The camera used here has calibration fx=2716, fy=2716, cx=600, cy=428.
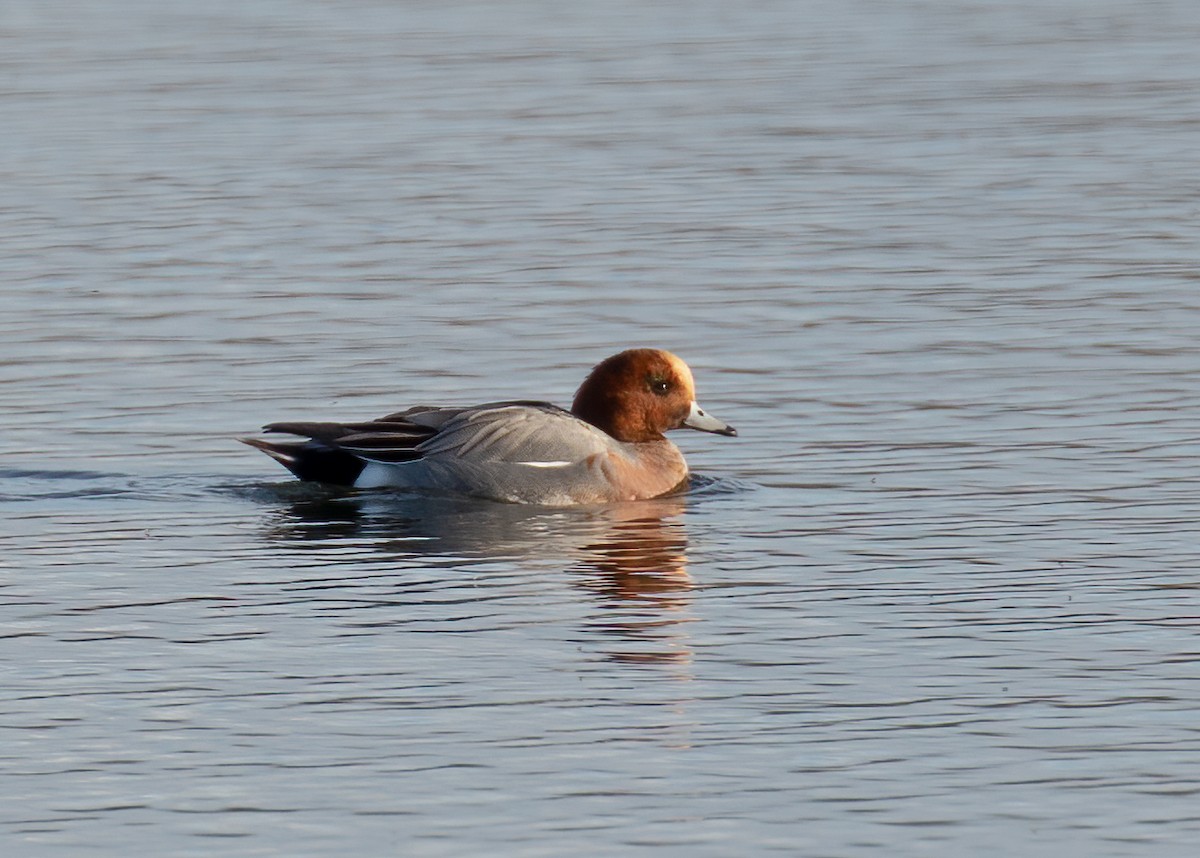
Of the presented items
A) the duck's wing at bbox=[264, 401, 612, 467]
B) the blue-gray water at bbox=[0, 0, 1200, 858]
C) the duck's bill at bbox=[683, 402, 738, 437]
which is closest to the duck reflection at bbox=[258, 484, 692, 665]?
the blue-gray water at bbox=[0, 0, 1200, 858]

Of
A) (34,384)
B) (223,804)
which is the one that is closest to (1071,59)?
(34,384)

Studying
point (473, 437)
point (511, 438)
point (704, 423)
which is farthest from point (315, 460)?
point (704, 423)

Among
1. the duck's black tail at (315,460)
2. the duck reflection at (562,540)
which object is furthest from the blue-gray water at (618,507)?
the duck's black tail at (315,460)

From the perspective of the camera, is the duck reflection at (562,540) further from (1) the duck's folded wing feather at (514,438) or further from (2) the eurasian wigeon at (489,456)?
(1) the duck's folded wing feather at (514,438)

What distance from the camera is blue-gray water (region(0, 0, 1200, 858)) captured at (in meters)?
7.70

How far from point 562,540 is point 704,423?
1622 millimetres

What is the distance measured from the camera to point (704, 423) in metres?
12.9

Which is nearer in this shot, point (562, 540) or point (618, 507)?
point (562, 540)

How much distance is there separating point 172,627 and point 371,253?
368 inches

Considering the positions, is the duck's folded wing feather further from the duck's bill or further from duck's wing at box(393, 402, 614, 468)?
the duck's bill

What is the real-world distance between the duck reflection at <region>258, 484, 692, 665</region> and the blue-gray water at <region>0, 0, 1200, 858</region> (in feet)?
0.12

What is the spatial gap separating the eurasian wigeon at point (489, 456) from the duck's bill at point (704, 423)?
207 millimetres

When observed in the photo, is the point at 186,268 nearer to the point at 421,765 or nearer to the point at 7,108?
the point at 7,108

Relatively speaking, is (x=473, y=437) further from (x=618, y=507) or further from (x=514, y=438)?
(x=618, y=507)
